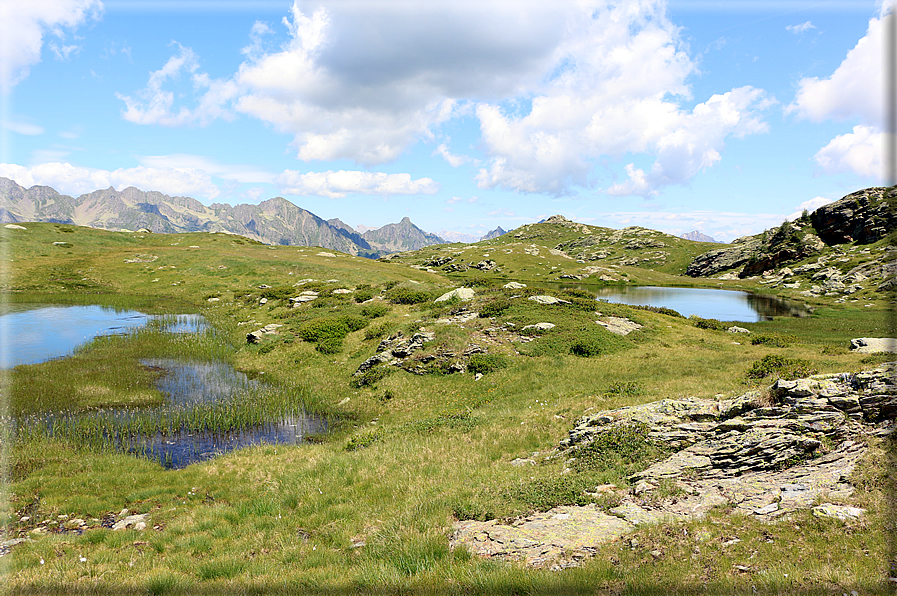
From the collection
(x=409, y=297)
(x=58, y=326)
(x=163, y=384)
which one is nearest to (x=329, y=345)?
(x=409, y=297)

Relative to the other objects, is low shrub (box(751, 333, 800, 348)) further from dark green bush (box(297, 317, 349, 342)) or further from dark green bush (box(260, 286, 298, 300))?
dark green bush (box(260, 286, 298, 300))

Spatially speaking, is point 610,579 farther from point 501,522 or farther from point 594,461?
point 594,461

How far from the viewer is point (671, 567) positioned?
21.6ft

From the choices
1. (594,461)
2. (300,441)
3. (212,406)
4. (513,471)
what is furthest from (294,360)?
(594,461)

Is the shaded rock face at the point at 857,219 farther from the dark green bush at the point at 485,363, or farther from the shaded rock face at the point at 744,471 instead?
the shaded rock face at the point at 744,471

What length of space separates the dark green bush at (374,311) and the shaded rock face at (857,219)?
149m

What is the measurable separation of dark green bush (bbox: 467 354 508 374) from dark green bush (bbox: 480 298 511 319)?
6.87m

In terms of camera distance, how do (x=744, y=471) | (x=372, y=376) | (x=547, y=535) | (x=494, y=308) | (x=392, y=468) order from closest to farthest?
(x=547, y=535) < (x=744, y=471) < (x=392, y=468) < (x=372, y=376) < (x=494, y=308)

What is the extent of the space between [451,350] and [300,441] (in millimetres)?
11684

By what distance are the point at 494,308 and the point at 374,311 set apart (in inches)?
505

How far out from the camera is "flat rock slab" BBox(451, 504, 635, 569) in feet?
25.5

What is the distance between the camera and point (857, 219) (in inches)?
4970

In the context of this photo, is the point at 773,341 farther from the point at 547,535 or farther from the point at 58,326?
the point at 58,326

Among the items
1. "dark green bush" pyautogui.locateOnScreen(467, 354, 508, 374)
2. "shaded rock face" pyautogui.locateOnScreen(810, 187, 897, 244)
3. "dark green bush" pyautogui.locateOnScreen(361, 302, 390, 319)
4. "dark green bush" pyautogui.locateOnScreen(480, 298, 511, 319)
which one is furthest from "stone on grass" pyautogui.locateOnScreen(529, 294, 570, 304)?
"shaded rock face" pyautogui.locateOnScreen(810, 187, 897, 244)
